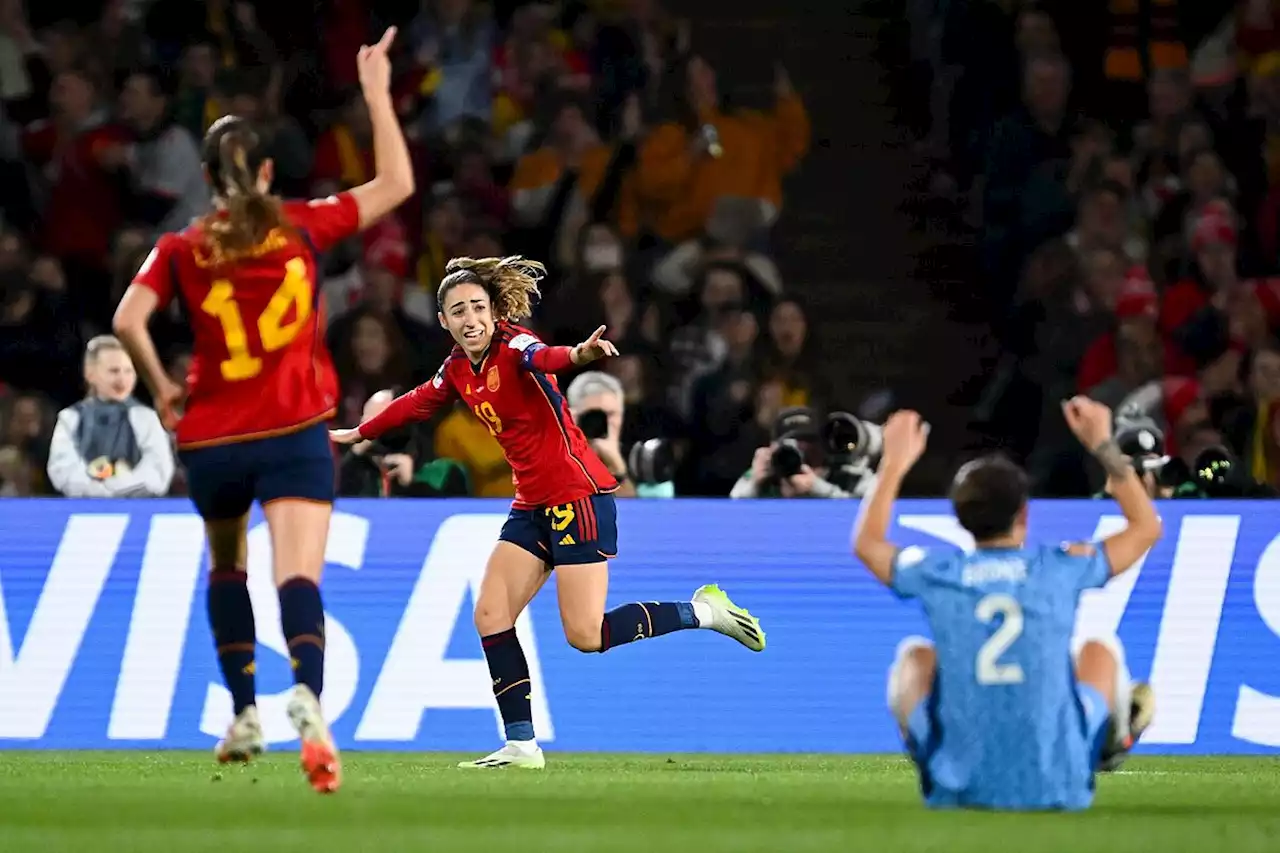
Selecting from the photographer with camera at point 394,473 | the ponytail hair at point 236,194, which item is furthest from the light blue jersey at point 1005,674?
the photographer with camera at point 394,473

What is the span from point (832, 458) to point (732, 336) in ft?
8.88

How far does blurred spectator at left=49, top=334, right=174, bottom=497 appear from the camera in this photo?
11.9 metres

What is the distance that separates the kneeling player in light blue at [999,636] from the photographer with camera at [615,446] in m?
5.44

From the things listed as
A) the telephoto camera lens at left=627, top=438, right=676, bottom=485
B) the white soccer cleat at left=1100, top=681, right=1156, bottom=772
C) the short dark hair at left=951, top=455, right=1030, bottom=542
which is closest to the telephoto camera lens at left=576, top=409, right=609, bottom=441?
the telephoto camera lens at left=627, top=438, right=676, bottom=485

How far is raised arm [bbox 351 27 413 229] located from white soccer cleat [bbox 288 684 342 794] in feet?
4.98

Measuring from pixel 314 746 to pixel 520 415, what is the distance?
3068 mm

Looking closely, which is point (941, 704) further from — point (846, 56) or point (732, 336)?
point (846, 56)

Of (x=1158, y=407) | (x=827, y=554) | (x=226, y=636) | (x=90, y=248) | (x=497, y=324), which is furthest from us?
(x=90, y=248)

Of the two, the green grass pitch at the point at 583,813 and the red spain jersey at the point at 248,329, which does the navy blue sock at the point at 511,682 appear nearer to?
the green grass pitch at the point at 583,813

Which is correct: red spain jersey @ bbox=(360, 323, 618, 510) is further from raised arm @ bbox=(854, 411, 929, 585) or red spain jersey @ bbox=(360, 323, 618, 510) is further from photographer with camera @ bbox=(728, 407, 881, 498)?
raised arm @ bbox=(854, 411, 929, 585)

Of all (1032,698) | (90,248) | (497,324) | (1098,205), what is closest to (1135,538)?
(1032,698)

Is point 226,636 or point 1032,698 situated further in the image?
point 226,636

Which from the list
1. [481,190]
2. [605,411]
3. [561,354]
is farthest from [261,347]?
[481,190]

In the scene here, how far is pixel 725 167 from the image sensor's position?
15.4 meters
